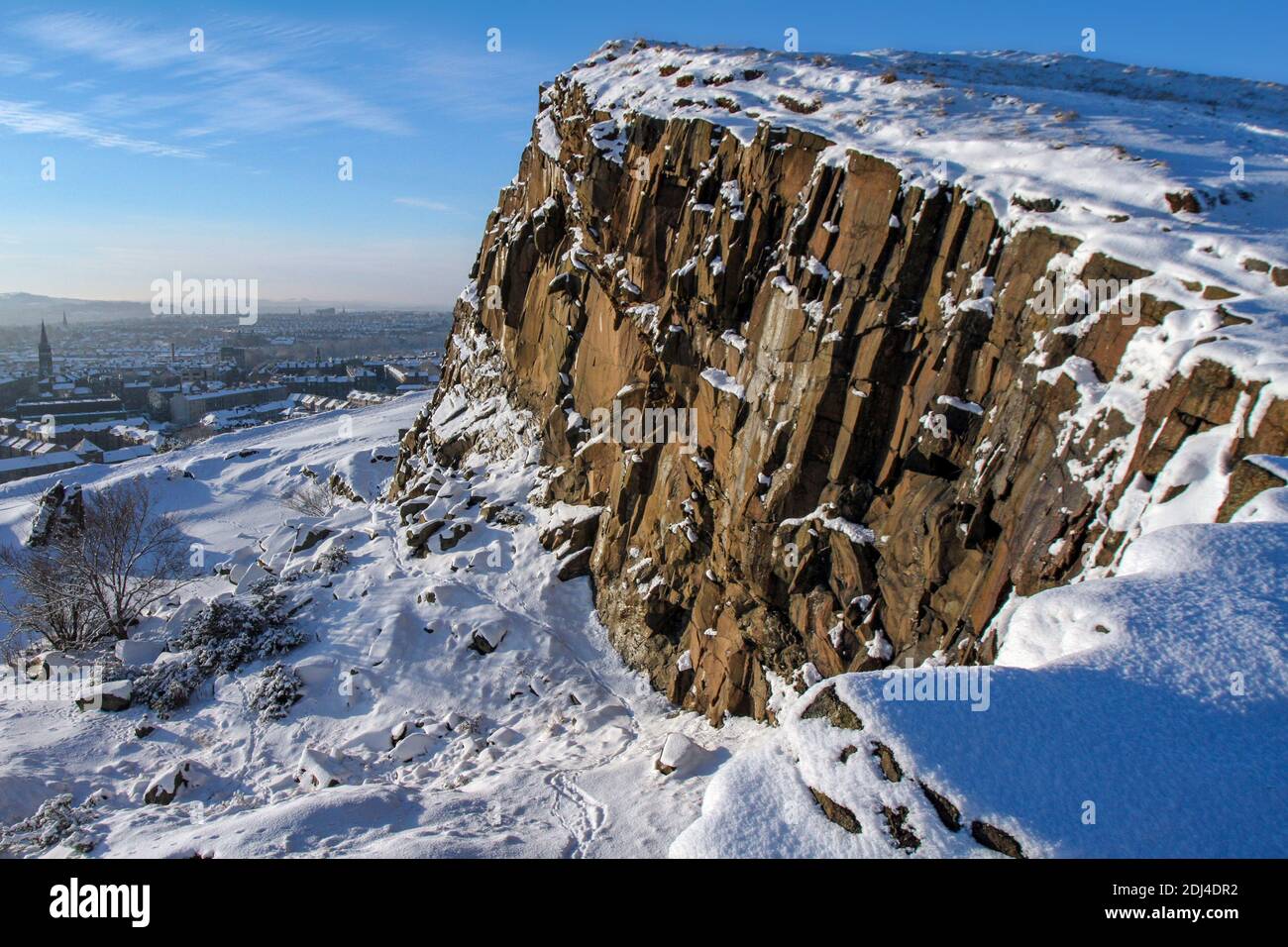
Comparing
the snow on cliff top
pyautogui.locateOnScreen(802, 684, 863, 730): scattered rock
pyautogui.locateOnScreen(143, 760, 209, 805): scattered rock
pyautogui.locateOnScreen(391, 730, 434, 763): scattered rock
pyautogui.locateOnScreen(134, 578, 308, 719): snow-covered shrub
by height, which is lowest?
pyautogui.locateOnScreen(143, 760, 209, 805): scattered rock

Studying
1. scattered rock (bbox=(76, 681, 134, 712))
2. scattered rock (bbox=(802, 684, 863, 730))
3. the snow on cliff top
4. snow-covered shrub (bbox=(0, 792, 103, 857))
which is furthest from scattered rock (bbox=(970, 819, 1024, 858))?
scattered rock (bbox=(76, 681, 134, 712))

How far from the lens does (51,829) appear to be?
1323 centimetres

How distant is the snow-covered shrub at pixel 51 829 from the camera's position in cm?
1265

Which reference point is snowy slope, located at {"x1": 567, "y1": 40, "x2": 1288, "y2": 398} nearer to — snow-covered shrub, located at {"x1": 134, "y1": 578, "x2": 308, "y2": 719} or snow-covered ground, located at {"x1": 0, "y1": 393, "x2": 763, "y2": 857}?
snow-covered ground, located at {"x1": 0, "y1": 393, "x2": 763, "y2": 857}

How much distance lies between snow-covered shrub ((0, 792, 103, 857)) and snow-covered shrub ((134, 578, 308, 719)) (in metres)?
4.27

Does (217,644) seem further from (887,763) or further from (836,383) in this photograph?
(887,763)

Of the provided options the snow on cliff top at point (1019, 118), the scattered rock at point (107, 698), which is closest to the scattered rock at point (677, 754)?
the snow on cliff top at point (1019, 118)

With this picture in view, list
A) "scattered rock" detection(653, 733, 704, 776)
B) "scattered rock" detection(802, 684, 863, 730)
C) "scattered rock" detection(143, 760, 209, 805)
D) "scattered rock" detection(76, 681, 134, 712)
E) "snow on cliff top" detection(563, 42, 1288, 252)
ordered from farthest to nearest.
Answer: "scattered rock" detection(76, 681, 134, 712)
"scattered rock" detection(143, 760, 209, 805)
"scattered rock" detection(653, 733, 704, 776)
"snow on cliff top" detection(563, 42, 1288, 252)
"scattered rock" detection(802, 684, 863, 730)

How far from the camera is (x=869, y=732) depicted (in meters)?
6.35

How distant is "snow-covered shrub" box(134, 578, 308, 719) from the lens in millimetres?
18969

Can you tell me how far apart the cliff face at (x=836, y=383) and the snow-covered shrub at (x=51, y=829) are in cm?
1233

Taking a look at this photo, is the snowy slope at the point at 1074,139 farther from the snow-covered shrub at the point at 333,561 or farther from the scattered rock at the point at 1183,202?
the snow-covered shrub at the point at 333,561
